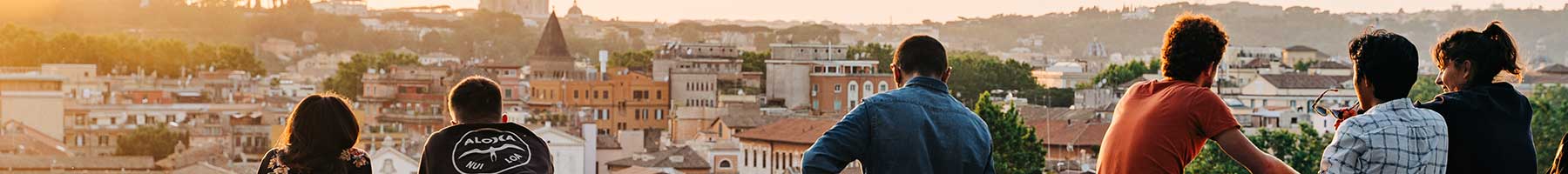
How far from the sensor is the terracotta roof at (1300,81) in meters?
42.2

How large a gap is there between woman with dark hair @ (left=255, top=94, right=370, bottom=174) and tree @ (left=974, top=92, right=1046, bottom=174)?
21.5 meters

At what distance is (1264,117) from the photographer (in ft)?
114

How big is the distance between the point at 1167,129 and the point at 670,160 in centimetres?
3031

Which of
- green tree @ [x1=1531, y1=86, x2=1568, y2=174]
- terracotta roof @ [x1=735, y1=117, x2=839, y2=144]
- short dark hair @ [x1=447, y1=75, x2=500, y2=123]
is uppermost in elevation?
short dark hair @ [x1=447, y1=75, x2=500, y2=123]

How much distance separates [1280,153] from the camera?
25.8 metres

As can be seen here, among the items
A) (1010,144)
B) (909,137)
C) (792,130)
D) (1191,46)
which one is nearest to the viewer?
(1191,46)

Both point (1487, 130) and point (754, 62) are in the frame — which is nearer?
point (1487, 130)

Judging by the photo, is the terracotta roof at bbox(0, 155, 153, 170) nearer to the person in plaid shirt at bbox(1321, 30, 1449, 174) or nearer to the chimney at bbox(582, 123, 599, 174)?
the chimney at bbox(582, 123, 599, 174)

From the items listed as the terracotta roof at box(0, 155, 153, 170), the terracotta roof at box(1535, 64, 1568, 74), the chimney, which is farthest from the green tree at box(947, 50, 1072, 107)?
the terracotta roof at box(0, 155, 153, 170)

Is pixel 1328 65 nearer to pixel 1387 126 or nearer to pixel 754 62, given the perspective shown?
pixel 754 62

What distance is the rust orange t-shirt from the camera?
2312 millimetres

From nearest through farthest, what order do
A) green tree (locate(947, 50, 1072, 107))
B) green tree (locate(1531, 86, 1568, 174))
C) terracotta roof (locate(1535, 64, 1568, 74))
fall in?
green tree (locate(1531, 86, 1568, 174)) < green tree (locate(947, 50, 1072, 107)) < terracotta roof (locate(1535, 64, 1568, 74))

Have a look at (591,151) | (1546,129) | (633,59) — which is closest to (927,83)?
(1546,129)

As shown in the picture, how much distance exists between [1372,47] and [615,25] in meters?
59.9
